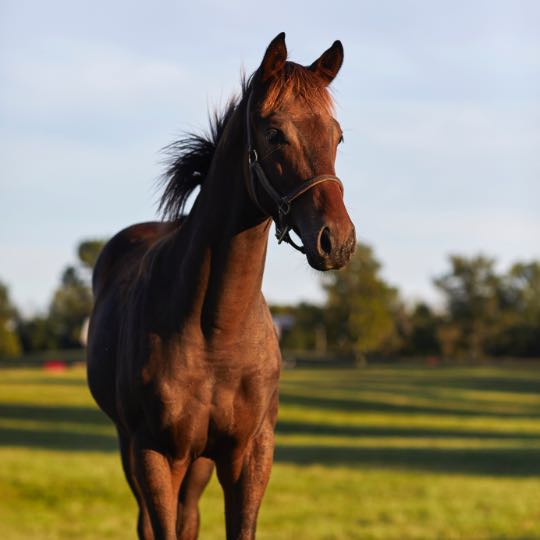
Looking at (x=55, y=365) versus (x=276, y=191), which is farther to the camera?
(x=55, y=365)

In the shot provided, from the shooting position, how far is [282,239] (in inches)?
155

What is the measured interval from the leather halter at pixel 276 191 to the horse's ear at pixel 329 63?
305 mm

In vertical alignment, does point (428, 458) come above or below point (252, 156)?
below

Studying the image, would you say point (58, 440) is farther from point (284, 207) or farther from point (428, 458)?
point (284, 207)

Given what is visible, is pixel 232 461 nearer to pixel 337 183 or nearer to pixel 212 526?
pixel 337 183

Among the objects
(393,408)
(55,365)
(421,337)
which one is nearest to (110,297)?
(393,408)

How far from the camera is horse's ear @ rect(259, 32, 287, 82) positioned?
12.9 ft

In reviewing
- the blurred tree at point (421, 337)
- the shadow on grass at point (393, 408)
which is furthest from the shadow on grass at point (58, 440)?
the blurred tree at point (421, 337)

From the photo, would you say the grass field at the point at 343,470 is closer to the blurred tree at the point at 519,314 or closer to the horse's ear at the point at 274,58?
the horse's ear at the point at 274,58

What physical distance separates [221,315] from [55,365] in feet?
253

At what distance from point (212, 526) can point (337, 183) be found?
17.8 m

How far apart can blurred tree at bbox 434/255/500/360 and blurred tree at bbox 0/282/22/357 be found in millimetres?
39390

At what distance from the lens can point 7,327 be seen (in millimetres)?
93750

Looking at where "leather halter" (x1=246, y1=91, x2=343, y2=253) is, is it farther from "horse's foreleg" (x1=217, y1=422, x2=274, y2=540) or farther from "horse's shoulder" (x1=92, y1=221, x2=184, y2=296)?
"horse's shoulder" (x1=92, y1=221, x2=184, y2=296)
